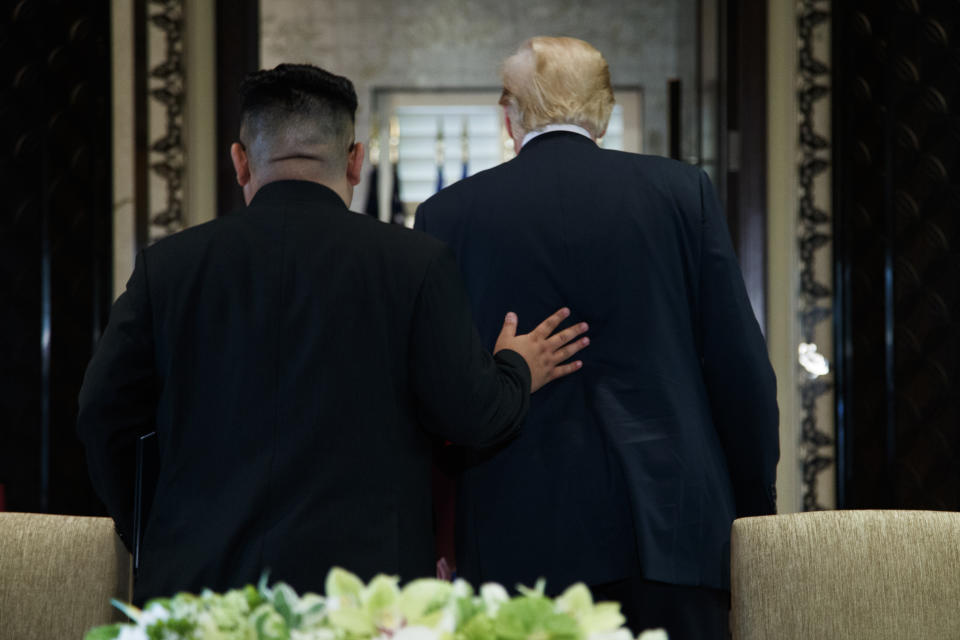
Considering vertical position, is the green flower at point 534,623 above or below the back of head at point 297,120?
below

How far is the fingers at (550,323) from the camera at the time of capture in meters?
1.96

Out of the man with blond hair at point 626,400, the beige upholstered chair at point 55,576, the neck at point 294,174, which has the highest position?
the neck at point 294,174

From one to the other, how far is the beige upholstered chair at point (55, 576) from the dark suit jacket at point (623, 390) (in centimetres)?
60

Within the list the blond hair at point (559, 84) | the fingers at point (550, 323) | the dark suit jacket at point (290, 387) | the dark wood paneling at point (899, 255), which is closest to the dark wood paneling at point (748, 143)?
the dark wood paneling at point (899, 255)

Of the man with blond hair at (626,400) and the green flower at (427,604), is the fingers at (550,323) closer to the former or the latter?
the man with blond hair at (626,400)

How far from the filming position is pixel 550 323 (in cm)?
197

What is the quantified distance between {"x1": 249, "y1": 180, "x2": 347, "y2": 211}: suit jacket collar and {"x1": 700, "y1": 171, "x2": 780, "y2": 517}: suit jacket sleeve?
656mm

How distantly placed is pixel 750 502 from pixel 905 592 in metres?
0.35

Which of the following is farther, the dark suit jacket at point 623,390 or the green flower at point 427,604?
the dark suit jacket at point 623,390

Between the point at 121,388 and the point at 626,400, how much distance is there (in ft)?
2.71

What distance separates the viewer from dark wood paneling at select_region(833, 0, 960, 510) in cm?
345

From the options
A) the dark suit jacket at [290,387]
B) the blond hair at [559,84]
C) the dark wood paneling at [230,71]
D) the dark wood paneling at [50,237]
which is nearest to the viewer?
the dark suit jacket at [290,387]

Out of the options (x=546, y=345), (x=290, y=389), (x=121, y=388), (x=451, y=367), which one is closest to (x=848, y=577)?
(x=546, y=345)

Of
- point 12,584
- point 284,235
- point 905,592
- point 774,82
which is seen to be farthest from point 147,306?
point 774,82
